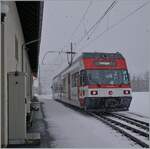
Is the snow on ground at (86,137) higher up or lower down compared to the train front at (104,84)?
lower down

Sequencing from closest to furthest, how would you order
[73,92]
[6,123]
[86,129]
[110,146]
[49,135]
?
[6,123] → [110,146] → [49,135] → [86,129] → [73,92]

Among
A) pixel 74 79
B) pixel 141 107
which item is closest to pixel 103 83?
pixel 74 79

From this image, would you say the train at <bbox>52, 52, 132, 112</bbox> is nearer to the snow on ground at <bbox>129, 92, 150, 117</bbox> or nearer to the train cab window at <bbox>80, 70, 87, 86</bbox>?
the train cab window at <bbox>80, 70, 87, 86</bbox>

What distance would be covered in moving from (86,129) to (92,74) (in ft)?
19.3

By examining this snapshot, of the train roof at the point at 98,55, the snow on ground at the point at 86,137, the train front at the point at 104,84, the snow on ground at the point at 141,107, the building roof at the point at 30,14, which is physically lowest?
the snow on ground at the point at 86,137

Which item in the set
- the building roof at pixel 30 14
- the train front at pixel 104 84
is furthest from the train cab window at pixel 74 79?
the building roof at pixel 30 14

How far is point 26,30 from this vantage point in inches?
687

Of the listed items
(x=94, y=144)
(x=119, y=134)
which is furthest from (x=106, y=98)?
(x=94, y=144)

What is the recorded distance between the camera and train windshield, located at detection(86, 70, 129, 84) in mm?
18203

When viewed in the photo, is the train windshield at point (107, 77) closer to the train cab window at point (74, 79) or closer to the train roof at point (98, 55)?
the train roof at point (98, 55)

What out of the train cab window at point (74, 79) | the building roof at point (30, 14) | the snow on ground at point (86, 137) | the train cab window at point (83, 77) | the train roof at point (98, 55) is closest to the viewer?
the snow on ground at point (86, 137)

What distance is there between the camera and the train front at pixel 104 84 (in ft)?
58.9

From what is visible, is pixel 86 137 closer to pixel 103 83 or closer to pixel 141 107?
pixel 103 83

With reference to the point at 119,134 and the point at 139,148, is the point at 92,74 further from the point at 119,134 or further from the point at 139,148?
the point at 139,148
